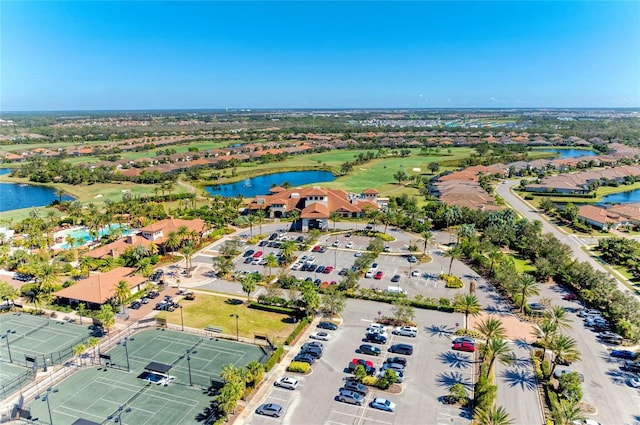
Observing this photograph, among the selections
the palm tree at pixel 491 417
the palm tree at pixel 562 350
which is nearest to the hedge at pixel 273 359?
the palm tree at pixel 491 417

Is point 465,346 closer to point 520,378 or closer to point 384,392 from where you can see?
point 520,378

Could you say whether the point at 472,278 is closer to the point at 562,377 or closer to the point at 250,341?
the point at 562,377

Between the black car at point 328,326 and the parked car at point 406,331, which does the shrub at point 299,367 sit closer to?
the black car at point 328,326

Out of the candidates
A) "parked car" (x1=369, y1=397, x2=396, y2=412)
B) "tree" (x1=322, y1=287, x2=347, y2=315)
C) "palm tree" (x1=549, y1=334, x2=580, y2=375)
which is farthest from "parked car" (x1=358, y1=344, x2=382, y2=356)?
"palm tree" (x1=549, y1=334, x2=580, y2=375)

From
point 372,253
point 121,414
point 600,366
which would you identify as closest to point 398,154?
point 372,253

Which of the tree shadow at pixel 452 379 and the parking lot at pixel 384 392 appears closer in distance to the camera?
the parking lot at pixel 384 392

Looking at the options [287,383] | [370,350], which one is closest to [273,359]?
[287,383]
